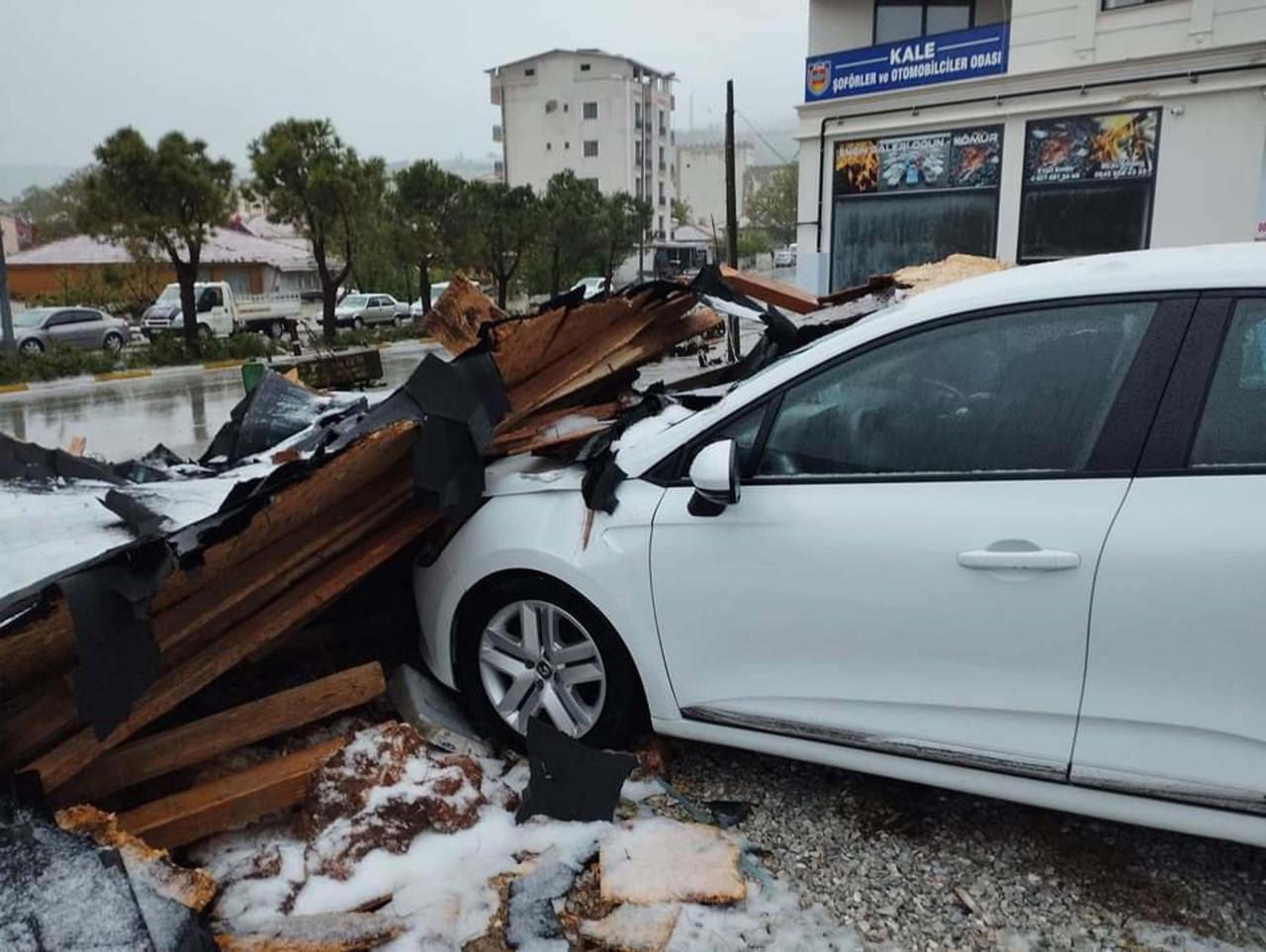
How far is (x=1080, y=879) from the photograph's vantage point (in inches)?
111

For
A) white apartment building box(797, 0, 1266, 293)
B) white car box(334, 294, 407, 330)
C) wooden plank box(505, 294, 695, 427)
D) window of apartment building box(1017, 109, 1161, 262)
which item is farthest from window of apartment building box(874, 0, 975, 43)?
wooden plank box(505, 294, 695, 427)

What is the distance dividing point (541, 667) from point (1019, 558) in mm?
1584

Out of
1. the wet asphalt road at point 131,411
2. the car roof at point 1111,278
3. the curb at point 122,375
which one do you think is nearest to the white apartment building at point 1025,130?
the wet asphalt road at point 131,411

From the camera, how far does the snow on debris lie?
8.67ft

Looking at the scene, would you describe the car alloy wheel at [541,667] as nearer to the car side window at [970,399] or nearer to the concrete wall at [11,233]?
the car side window at [970,399]

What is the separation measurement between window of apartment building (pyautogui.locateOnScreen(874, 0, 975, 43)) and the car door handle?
77.0ft

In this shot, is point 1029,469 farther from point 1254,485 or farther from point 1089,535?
point 1254,485

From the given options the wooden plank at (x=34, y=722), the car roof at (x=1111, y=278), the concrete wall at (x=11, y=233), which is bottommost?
the wooden plank at (x=34, y=722)

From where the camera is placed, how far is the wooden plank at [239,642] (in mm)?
2928

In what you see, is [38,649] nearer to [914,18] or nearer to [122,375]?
[122,375]

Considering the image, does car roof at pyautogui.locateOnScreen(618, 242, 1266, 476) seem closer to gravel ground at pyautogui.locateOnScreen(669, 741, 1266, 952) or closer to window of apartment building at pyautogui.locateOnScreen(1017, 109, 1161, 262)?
gravel ground at pyautogui.locateOnScreen(669, 741, 1266, 952)

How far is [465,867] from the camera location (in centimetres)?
289

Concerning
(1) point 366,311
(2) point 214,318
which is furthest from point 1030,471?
(1) point 366,311

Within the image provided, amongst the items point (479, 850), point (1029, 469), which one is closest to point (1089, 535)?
point (1029, 469)
